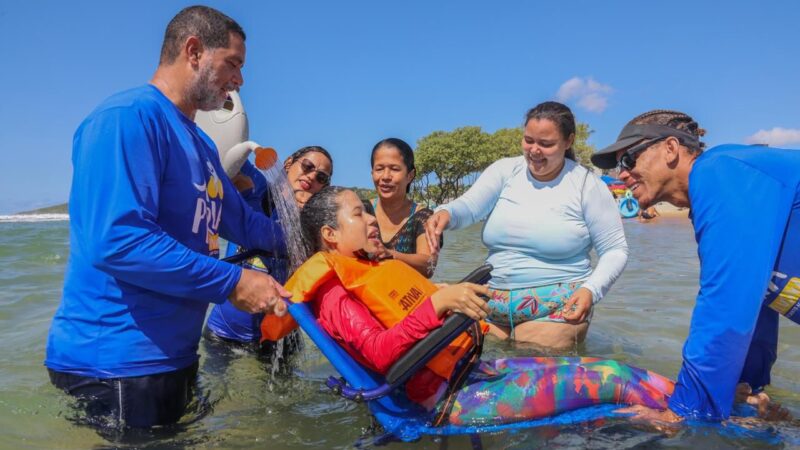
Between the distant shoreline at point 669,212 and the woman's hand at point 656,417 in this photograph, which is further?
the distant shoreline at point 669,212

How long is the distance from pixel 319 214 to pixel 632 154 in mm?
1688

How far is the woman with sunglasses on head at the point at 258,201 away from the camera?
396 cm

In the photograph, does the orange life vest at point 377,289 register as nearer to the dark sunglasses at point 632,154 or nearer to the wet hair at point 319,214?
the wet hair at point 319,214

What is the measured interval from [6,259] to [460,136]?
35417 millimetres

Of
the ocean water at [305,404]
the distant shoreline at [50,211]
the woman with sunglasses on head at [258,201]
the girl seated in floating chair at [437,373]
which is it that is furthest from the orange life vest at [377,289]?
the distant shoreline at [50,211]

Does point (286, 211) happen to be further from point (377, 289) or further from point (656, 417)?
point (656, 417)

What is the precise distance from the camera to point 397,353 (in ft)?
8.03

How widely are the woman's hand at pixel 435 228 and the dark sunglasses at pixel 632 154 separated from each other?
1.24 meters

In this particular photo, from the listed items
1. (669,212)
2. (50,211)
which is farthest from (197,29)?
(50,211)

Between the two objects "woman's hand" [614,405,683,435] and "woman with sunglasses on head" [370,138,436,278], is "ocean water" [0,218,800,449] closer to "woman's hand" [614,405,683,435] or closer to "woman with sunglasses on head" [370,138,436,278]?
"woman's hand" [614,405,683,435]

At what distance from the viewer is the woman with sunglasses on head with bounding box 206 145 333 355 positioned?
3961mm

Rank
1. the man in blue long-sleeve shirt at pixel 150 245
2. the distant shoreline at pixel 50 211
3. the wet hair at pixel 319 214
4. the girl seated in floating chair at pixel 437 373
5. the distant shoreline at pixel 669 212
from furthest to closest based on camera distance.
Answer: the distant shoreline at pixel 50 211
the distant shoreline at pixel 669 212
the wet hair at pixel 319 214
the girl seated in floating chair at pixel 437 373
the man in blue long-sleeve shirt at pixel 150 245

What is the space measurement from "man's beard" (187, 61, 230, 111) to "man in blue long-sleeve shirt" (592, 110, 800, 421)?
7.01 ft

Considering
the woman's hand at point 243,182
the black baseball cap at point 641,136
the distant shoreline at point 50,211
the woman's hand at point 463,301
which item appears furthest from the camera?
the distant shoreline at point 50,211
